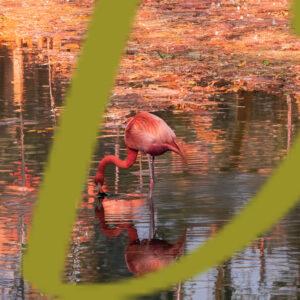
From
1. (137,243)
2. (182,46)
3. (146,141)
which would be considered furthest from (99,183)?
(182,46)

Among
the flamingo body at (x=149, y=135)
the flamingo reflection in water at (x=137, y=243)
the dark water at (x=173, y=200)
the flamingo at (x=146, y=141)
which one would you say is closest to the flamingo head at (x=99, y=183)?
the flamingo at (x=146, y=141)

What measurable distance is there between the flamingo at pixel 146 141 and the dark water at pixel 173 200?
274 millimetres

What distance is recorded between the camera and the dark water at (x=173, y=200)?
8.24 metres

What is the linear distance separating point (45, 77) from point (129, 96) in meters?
2.66

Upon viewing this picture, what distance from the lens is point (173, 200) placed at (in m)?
11.2

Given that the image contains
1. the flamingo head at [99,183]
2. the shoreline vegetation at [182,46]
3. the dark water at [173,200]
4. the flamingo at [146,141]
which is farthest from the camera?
the shoreline vegetation at [182,46]

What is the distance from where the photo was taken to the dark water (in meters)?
8.24

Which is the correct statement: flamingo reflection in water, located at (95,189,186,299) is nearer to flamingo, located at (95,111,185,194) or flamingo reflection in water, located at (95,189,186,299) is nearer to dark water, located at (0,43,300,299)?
dark water, located at (0,43,300,299)

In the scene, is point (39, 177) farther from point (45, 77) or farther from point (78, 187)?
point (45, 77)

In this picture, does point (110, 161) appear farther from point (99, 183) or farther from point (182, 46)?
point (182, 46)

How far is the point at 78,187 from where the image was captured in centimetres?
502

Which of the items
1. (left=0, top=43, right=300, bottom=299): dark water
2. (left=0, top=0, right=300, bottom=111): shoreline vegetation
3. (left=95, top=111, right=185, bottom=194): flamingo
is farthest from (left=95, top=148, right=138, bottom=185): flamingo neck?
(left=0, top=0, right=300, bottom=111): shoreline vegetation

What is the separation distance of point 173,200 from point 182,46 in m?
15.4

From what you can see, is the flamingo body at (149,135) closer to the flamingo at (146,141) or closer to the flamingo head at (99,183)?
the flamingo at (146,141)
